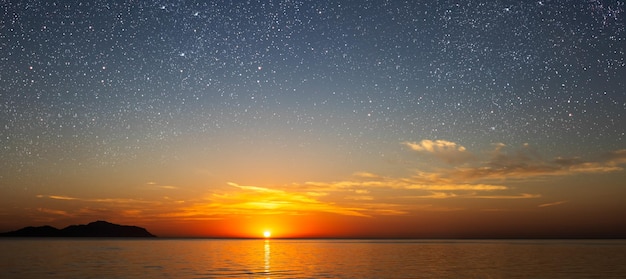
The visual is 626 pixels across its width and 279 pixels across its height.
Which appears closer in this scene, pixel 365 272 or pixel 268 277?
pixel 268 277

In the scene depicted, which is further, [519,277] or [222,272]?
[222,272]

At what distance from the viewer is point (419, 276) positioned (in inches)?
1532

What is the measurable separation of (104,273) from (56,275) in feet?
11.0

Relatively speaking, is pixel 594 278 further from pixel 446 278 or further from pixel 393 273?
pixel 393 273

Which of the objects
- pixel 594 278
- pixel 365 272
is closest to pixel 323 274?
pixel 365 272

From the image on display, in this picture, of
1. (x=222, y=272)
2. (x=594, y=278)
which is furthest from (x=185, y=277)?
(x=594, y=278)

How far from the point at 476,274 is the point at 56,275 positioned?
32.2 metres

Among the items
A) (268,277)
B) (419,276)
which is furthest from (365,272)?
(268,277)

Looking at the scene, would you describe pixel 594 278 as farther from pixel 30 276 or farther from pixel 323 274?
pixel 30 276

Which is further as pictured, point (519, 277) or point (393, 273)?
point (393, 273)

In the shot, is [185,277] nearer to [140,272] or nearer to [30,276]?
[140,272]

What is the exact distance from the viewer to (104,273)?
132ft

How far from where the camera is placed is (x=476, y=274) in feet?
134

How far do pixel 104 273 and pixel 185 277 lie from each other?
7630mm
